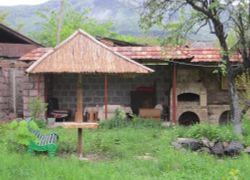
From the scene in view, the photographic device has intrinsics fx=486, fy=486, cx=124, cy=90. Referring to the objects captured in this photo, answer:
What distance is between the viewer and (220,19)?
1331 centimetres

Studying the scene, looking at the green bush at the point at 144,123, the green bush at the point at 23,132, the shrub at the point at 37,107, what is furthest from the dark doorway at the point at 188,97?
the green bush at the point at 23,132

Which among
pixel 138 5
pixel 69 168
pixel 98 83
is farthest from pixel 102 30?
pixel 69 168

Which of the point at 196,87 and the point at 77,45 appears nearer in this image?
the point at 77,45

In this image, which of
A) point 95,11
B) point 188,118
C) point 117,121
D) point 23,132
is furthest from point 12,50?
point 95,11

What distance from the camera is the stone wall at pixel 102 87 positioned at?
2052 centimetres

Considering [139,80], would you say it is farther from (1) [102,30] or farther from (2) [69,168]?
(1) [102,30]

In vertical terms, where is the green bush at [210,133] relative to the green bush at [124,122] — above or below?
below

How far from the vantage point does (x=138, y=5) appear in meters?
14.1

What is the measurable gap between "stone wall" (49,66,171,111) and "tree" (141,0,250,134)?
6.43m

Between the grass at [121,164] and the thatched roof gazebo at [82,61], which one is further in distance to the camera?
the thatched roof gazebo at [82,61]

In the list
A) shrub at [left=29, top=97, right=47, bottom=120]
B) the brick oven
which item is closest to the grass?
shrub at [left=29, top=97, right=47, bottom=120]

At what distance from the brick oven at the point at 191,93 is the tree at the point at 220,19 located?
4915 mm

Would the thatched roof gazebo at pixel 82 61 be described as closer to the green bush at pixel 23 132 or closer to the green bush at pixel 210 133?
the green bush at pixel 23 132

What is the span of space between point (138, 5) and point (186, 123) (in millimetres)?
6823
